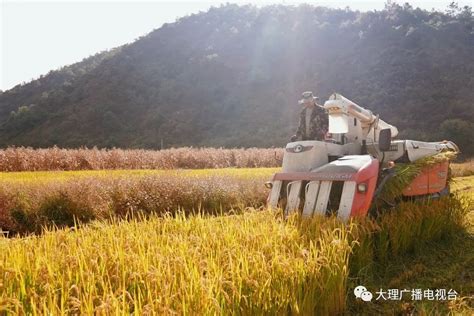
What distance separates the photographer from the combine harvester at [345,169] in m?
4.88

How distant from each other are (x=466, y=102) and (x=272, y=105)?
18.1 meters

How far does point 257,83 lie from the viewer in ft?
158

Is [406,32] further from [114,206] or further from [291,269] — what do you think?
[291,269]

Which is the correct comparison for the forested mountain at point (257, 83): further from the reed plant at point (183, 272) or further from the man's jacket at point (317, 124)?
the reed plant at point (183, 272)

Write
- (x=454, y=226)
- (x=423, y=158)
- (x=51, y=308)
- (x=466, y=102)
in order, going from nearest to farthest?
(x=51, y=308)
(x=454, y=226)
(x=423, y=158)
(x=466, y=102)

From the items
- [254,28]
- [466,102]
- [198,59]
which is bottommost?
[466,102]

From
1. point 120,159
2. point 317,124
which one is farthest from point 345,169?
point 120,159

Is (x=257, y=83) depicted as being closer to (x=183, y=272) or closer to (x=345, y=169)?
(x=345, y=169)

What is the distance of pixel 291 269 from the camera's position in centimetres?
298

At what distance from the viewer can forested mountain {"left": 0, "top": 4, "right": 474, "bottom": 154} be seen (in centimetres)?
3738

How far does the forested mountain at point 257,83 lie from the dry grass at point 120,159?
17.5 m

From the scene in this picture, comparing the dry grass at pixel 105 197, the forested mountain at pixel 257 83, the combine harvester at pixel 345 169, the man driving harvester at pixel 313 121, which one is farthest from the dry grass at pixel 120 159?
the forested mountain at pixel 257 83

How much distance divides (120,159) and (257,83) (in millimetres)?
33481

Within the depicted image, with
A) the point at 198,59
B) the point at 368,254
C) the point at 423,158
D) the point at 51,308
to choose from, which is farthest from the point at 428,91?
the point at 51,308
